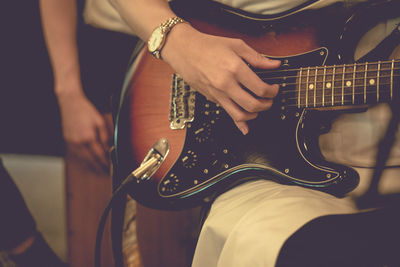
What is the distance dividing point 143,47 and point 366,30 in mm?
481

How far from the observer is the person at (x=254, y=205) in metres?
0.40

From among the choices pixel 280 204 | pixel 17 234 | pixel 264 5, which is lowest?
pixel 17 234

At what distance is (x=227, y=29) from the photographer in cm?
70

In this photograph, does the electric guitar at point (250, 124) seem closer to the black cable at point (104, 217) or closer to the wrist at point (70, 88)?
the black cable at point (104, 217)

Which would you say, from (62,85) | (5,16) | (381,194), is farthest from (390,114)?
(5,16)

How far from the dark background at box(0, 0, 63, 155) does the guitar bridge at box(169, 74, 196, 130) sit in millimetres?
936

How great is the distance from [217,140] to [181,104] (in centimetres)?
12

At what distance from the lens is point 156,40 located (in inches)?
26.8

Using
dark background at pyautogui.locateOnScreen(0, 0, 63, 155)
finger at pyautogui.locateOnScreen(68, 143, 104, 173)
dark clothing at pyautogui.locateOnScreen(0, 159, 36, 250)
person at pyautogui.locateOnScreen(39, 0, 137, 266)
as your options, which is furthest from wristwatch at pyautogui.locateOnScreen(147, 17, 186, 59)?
dark background at pyautogui.locateOnScreen(0, 0, 63, 155)

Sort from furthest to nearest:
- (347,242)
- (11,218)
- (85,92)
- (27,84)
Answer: (27,84) → (85,92) → (11,218) → (347,242)

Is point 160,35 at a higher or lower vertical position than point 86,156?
higher

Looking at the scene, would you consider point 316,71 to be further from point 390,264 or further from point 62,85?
point 62,85

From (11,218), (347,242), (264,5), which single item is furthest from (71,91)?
(347,242)

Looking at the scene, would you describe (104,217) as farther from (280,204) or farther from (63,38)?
(63,38)
